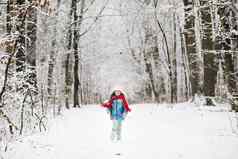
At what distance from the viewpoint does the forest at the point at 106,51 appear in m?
9.31

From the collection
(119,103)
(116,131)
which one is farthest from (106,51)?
(116,131)

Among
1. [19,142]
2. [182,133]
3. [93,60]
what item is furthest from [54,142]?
[93,60]

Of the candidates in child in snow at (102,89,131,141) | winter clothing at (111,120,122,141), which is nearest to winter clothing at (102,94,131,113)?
child in snow at (102,89,131,141)

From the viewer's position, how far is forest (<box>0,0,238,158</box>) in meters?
9.31

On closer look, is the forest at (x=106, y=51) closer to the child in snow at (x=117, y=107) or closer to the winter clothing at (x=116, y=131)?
the child in snow at (x=117, y=107)

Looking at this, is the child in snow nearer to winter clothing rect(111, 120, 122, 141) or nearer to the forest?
winter clothing rect(111, 120, 122, 141)

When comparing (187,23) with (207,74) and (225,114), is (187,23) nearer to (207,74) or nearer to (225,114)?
(207,74)

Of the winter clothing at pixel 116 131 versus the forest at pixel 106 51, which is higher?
the forest at pixel 106 51

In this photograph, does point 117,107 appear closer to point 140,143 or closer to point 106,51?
point 140,143

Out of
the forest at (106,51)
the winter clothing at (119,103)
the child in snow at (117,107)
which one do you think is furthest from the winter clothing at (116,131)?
the forest at (106,51)

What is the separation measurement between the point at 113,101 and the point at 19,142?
3331 millimetres

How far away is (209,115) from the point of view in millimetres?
14922

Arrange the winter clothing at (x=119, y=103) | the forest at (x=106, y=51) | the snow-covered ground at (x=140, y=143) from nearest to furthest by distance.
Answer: the snow-covered ground at (x=140, y=143) → the forest at (x=106, y=51) → the winter clothing at (x=119, y=103)

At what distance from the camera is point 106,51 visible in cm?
4953
